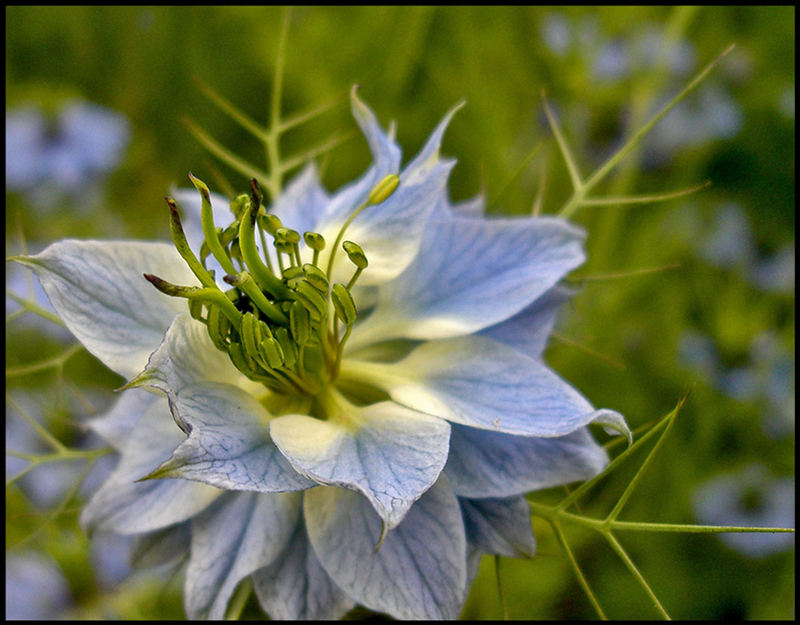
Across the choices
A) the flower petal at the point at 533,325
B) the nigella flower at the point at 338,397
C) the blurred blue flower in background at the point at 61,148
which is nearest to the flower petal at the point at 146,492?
the nigella flower at the point at 338,397

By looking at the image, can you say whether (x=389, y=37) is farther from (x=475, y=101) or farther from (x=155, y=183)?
(x=155, y=183)

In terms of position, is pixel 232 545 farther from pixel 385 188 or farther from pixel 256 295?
pixel 385 188

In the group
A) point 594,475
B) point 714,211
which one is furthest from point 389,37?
point 594,475

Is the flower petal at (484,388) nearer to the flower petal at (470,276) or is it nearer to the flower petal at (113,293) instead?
the flower petal at (470,276)

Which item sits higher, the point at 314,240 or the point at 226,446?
the point at 314,240

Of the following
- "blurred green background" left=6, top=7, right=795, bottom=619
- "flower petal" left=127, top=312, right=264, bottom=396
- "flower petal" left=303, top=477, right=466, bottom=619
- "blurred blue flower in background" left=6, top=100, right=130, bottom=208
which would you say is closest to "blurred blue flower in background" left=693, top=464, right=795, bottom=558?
"blurred green background" left=6, top=7, right=795, bottom=619

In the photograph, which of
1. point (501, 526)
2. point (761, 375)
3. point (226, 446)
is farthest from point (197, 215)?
point (761, 375)
